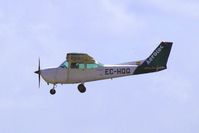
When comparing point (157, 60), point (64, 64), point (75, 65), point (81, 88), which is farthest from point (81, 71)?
point (157, 60)

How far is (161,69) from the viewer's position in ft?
113

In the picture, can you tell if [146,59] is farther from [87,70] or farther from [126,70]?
[87,70]

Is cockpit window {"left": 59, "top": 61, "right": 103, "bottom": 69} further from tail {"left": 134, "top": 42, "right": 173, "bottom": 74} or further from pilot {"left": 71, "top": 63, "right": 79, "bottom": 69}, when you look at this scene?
tail {"left": 134, "top": 42, "right": 173, "bottom": 74}

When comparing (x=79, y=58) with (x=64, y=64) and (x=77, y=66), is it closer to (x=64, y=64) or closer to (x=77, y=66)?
(x=77, y=66)

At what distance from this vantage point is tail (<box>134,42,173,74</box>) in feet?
113

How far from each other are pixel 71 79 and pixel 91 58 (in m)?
1.91

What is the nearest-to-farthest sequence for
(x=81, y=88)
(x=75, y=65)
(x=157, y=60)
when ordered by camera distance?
(x=75, y=65) → (x=81, y=88) → (x=157, y=60)

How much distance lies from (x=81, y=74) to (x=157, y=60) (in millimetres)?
5452

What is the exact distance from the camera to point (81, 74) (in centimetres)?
3347

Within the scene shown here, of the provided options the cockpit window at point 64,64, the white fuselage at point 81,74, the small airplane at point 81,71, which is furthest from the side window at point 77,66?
the cockpit window at point 64,64

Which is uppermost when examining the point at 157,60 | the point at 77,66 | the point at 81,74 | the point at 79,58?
the point at 79,58

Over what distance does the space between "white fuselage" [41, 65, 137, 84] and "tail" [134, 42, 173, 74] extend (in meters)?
1.25

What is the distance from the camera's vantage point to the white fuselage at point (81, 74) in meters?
33.3

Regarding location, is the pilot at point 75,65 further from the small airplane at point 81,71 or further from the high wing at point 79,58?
the high wing at point 79,58
